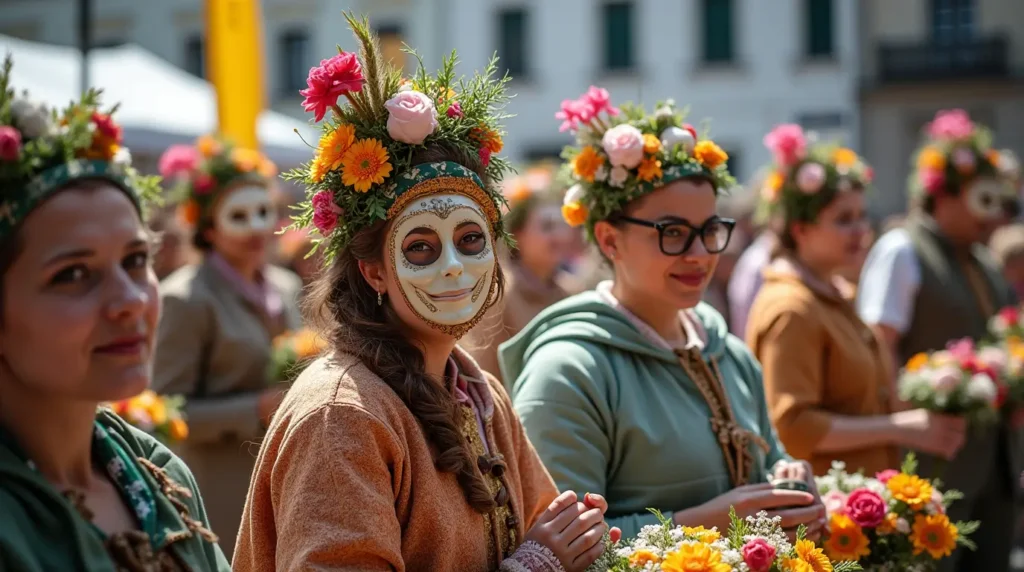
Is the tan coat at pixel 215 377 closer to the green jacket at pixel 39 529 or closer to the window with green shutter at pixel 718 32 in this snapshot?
the green jacket at pixel 39 529

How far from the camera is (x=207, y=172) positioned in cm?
676

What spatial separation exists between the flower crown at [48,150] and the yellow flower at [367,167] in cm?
66

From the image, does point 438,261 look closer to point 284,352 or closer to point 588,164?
point 588,164

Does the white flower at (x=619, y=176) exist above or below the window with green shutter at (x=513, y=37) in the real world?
below

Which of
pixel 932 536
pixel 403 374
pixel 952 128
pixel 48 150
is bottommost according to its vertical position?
pixel 932 536

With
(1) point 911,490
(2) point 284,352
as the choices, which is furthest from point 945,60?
(1) point 911,490

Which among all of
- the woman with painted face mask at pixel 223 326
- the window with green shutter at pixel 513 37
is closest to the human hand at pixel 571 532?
the woman with painted face mask at pixel 223 326

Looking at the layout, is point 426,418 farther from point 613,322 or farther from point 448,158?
point 613,322

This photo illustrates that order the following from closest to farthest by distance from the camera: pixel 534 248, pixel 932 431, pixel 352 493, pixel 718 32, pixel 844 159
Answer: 1. pixel 352 493
2. pixel 932 431
3. pixel 844 159
4. pixel 534 248
5. pixel 718 32

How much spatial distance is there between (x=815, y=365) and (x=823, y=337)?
0.15 m

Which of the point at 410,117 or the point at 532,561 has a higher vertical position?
the point at 410,117

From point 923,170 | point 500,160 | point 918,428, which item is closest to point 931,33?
point 923,170

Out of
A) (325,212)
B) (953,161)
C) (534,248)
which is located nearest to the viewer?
(325,212)

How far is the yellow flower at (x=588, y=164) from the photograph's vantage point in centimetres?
426
